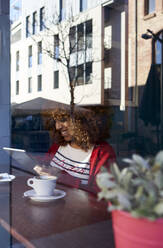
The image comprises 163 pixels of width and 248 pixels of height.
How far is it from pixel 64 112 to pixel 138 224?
1919mm

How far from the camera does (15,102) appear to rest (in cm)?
268

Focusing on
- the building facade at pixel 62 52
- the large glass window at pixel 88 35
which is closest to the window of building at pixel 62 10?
the building facade at pixel 62 52

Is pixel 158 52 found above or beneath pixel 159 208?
above

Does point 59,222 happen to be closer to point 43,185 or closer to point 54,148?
point 43,185

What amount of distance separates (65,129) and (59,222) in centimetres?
133

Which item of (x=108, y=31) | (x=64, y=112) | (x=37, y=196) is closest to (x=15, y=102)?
(x=64, y=112)

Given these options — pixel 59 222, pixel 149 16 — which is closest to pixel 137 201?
pixel 59 222

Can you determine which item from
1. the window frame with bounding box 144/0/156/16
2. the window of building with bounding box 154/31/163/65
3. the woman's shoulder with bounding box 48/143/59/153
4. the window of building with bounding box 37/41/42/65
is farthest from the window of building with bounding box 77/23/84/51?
the window of building with bounding box 154/31/163/65

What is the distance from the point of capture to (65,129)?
216 cm

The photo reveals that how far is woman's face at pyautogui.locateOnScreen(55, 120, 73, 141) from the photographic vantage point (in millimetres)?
2127

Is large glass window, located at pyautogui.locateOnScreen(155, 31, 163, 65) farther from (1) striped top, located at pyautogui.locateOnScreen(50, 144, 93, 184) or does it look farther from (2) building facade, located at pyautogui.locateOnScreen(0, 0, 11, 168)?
(2) building facade, located at pyautogui.locateOnScreen(0, 0, 11, 168)

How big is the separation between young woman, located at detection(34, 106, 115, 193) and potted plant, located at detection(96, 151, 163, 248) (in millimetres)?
1263

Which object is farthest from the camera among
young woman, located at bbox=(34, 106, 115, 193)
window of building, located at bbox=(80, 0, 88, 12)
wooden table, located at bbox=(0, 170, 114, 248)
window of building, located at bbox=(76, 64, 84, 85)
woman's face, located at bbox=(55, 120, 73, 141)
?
window of building, located at bbox=(76, 64, 84, 85)

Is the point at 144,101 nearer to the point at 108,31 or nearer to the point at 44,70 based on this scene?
the point at 108,31
